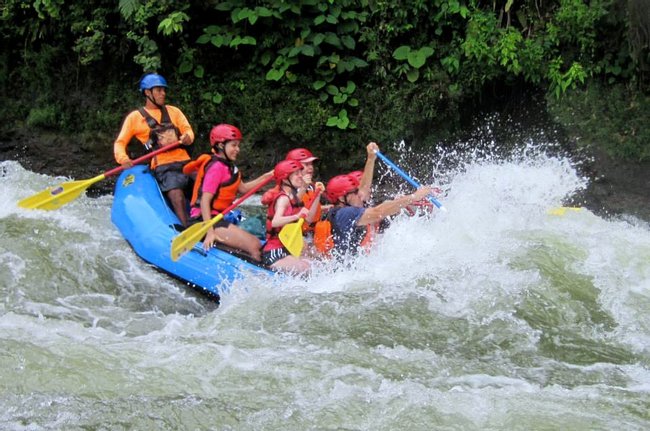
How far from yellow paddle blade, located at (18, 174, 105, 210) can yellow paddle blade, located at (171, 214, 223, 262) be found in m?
1.14

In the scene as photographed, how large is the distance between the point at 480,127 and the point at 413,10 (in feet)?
4.36

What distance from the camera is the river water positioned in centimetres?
409

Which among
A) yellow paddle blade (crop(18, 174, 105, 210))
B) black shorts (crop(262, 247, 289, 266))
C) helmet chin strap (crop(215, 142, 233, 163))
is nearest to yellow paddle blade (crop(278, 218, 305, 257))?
black shorts (crop(262, 247, 289, 266))

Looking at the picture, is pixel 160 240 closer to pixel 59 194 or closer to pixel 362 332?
pixel 59 194

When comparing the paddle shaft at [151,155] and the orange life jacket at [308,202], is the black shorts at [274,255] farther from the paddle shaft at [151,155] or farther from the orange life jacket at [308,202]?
the paddle shaft at [151,155]

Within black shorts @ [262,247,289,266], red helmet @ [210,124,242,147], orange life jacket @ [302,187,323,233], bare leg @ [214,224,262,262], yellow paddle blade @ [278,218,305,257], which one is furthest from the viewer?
red helmet @ [210,124,242,147]

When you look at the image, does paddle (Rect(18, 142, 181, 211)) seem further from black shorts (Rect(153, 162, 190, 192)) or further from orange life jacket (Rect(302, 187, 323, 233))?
orange life jacket (Rect(302, 187, 323, 233))

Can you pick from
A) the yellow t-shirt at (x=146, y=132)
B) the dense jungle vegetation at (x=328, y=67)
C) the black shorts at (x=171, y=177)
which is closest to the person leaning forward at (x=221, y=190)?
the black shorts at (x=171, y=177)

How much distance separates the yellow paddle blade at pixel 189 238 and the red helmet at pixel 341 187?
2.59ft

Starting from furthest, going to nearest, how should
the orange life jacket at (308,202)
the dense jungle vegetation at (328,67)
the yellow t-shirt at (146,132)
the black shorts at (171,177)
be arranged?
the dense jungle vegetation at (328,67)
the yellow t-shirt at (146,132)
the black shorts at (171,177)
the orange life jacket at (308,202)

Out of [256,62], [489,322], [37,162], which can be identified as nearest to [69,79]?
[37,162]

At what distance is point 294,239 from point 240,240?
0.55 meters

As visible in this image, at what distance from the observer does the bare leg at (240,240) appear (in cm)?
620

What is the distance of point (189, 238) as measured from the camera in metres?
6.05
